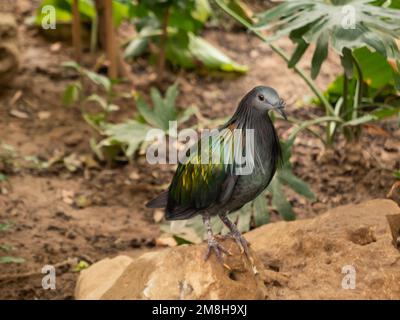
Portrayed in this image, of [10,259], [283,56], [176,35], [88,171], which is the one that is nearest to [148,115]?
[88,171]

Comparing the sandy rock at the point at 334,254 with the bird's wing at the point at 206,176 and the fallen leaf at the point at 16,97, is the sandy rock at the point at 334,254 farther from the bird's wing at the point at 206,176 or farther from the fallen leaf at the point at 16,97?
the fallen leaf at the point at 16,97

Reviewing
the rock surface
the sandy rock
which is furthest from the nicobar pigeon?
the sandy rock

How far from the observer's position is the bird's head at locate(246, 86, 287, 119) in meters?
3.01

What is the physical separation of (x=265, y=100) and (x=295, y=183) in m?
1.73

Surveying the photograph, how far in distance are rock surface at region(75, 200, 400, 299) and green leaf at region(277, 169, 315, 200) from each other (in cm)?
58

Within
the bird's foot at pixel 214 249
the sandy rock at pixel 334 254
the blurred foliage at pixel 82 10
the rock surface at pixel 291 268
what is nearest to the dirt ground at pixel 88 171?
the blurred foliage at pixel 82 10

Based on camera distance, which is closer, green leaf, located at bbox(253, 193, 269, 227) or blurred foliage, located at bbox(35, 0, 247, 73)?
green leaf, located at bbox(253, 193, 269, 227)

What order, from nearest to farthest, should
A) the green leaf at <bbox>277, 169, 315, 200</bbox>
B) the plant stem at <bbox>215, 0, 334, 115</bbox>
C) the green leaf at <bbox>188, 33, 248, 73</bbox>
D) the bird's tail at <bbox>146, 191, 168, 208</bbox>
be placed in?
the bird's tail at <bbox>146, 191, 168, 208</bbox>, the green leaf at <bbox>277, 169, 315, 200</bbox>, the plant stem at <bbox>215, 0, 334, 115</bbox>, the green leaf at <bbox>188, 33, 248, 73</bbox>

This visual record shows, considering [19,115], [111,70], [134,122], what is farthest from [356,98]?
[19,115]

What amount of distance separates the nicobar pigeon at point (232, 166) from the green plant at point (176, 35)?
3116 millimetres

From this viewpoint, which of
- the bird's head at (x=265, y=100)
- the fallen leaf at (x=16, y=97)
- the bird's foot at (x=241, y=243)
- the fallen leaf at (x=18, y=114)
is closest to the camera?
the bird's head at (x=265, y=100)

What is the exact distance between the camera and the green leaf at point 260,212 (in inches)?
181

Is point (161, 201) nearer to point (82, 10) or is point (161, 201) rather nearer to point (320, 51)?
point (320, 51)

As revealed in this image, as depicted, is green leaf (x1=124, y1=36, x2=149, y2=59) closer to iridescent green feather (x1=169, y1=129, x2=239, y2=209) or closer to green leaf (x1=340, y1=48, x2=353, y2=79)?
green leaf (x1=340, y1=48, x2=353, y2=79)
